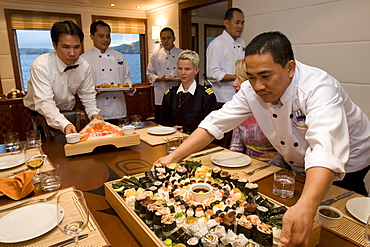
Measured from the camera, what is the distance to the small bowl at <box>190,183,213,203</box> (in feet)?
3.42

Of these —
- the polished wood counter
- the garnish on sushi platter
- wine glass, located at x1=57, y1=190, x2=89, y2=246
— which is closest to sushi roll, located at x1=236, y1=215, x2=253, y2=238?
the garnish on sushi platter

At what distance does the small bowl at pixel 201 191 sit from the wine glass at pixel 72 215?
16.5 inches

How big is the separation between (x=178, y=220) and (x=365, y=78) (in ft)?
9.63

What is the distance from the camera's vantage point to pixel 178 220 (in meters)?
0.90

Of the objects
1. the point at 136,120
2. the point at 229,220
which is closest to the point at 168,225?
the point at 229,220

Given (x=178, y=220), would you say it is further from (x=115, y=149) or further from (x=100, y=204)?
(x=115, y=149)

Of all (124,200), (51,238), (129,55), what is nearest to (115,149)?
(124,200)

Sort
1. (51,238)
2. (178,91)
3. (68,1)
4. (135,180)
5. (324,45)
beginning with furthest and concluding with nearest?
(68,1)
(324,45)
(178,91)
(135,180)
(51,238)

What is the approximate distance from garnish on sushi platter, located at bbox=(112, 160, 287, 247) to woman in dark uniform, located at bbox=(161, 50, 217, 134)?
57.0 inches

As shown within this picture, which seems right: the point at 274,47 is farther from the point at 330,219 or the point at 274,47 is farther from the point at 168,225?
the point at 168,225

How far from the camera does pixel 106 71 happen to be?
12.5 feet

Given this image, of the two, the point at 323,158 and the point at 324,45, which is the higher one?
the point at 324,45

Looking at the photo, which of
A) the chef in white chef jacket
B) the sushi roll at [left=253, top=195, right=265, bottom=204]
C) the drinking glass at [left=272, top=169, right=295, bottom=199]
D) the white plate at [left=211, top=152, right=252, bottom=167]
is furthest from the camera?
the chef in white chef jacket

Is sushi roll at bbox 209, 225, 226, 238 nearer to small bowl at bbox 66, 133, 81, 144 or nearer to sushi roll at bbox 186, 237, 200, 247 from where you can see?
sushi roll at bbox 186, 237, 200, 247
